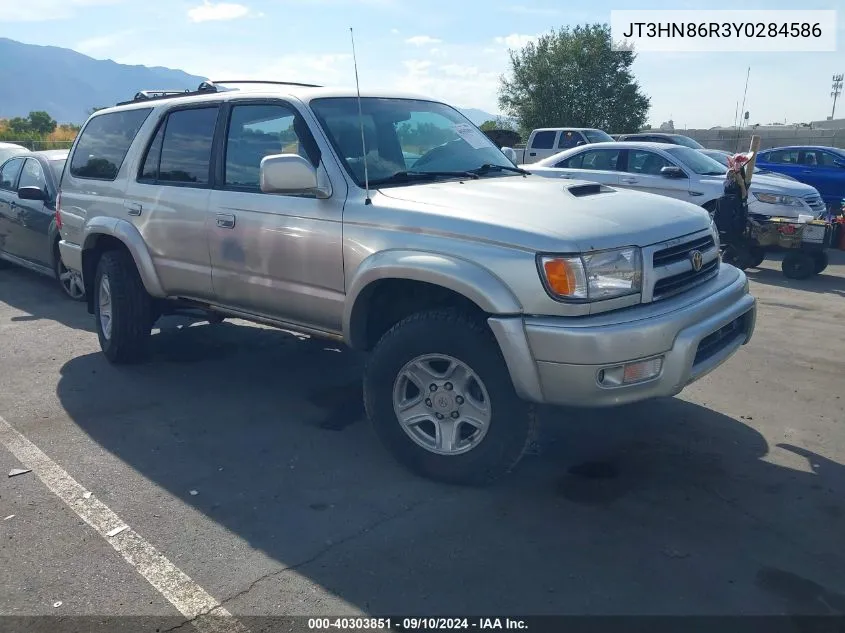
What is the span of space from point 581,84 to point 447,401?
3687cm

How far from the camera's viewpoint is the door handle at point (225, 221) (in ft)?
14.9

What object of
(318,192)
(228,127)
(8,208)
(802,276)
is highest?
(228,127)

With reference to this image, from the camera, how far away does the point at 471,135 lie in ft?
16.5

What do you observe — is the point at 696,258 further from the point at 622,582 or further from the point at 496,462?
the point at 622,582

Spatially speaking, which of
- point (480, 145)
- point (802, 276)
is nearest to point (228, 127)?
point (480, 145)

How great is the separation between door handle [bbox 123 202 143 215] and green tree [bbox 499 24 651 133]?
34.7m

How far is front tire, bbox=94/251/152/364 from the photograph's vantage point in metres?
5.56

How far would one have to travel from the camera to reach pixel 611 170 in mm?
11547

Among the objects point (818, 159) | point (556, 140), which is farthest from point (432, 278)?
point (556, 140)

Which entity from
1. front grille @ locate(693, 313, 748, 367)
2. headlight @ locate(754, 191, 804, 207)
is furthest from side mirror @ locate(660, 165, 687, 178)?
front grille @ locate(693, 313, 748, 367)

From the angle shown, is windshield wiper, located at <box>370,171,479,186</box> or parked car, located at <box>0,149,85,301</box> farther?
parked car, located at <box>0,149,85,301</box>

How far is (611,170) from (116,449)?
918 centimetres

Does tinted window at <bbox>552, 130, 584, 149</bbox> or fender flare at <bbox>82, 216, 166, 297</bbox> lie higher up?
tinted window at <bbox>552, 130, 584, 149</bbox>

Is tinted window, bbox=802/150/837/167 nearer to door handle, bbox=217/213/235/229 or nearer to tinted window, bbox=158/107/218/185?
tinted window, bbox=158/107/218/185
